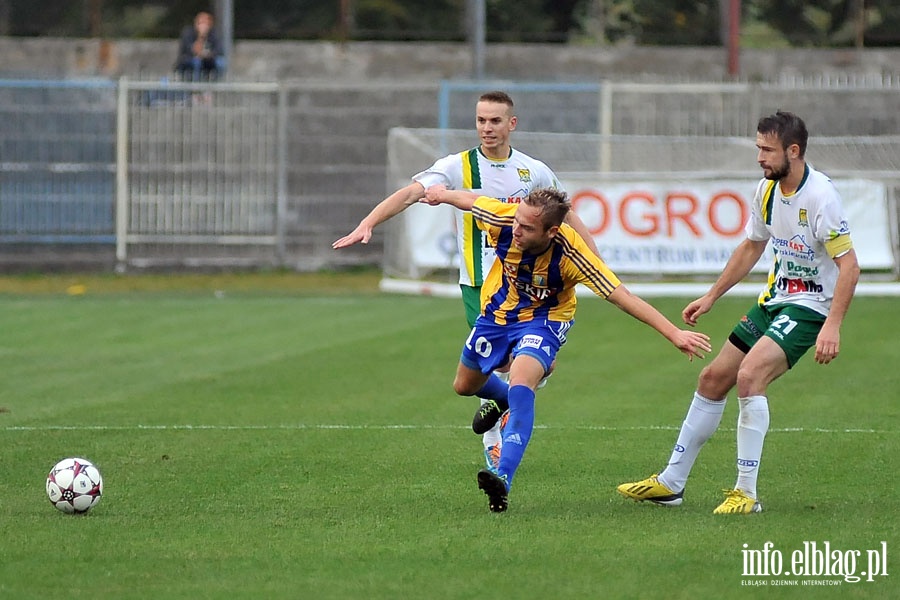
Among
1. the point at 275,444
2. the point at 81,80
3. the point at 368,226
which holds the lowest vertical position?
the point at 275,444

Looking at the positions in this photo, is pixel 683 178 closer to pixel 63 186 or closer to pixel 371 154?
pixel 371 154

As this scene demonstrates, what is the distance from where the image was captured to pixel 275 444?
9.23 m

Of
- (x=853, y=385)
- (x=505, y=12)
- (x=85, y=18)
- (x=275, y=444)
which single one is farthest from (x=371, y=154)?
Answer: (x=275, y=444)

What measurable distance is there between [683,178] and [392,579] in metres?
15.0

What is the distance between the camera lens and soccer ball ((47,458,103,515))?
7.00 m

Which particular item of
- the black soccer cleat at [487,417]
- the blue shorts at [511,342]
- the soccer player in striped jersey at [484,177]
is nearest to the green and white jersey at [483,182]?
the soccer player in striped jersey at [484,177]

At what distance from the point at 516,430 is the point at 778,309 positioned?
1453mm

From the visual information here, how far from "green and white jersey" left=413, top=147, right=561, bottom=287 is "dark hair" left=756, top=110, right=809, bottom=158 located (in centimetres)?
178

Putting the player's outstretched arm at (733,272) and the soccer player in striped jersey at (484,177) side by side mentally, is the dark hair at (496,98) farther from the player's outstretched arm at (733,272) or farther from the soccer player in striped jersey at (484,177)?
the player's outstretched arm at (733,272)

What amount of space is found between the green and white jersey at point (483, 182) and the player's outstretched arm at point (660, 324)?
5.32 ft

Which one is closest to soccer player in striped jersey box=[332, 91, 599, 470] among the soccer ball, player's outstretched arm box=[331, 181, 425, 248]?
player's outstretched arm box=[331, 181, 425, 248]

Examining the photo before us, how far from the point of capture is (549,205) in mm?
7086

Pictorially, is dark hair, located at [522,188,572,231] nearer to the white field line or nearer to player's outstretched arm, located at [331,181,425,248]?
player's outstretched arm, located at [331,181,425,248]

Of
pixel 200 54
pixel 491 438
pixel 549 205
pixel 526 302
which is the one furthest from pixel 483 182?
pixel 200 54
